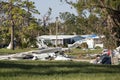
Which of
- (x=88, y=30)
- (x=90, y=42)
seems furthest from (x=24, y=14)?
(x=88, y=30)

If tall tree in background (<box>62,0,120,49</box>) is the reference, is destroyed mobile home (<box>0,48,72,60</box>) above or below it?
below

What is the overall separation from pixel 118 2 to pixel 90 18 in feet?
17.4

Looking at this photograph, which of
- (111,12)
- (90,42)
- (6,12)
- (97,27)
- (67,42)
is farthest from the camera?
(67,42)

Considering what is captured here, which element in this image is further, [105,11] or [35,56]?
[35,56]

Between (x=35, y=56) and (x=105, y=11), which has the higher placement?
(x=105, y=11)

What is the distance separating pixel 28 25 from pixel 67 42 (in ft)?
140

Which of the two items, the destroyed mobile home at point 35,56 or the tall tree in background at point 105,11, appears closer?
the tall tree in background at point 105,11

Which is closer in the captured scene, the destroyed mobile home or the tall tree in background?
the tall tree in background

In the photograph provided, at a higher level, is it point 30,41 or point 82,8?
point 82,8

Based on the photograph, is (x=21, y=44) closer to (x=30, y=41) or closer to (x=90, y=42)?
(x=30, y=41)

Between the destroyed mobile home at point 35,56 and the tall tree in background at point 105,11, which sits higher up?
the tall tree in background at point 105,11

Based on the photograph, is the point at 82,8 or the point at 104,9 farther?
the point at 82,8

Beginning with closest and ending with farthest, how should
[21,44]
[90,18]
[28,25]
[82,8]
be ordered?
[82,8] < [90,18] < [28,25] < [21,44]

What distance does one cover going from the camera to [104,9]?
21.1 metres
